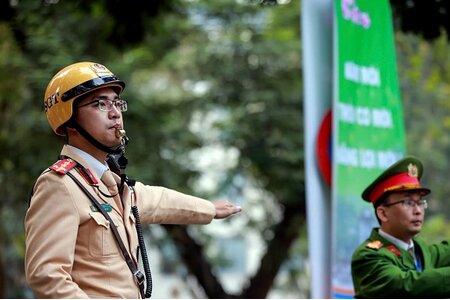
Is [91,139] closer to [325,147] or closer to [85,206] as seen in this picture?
[85,206]

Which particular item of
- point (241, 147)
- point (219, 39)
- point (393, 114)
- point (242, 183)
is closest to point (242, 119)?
point (241, 147)

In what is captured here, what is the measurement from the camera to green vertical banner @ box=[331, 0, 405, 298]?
23.3 ft

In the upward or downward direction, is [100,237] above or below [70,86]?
below

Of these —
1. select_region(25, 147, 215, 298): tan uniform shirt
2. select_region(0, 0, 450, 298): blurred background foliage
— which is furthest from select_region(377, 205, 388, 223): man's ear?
Result: select_region(0, 0, 450, 298): blurred background foliage

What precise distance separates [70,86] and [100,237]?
564 mm

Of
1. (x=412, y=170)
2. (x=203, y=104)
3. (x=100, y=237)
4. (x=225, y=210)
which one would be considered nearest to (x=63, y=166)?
(x=100, y=237)

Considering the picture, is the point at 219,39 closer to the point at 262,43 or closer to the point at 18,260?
the point at 262,43

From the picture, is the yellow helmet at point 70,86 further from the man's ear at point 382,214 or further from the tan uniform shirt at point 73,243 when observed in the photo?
the man's ear at point 382,214

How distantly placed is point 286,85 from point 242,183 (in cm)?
550

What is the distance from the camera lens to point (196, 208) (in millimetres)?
3998

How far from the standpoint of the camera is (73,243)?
3.27m

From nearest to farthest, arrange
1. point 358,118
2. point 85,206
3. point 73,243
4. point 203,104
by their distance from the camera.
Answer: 1. point 73,243
2. point 85,206
3. point 358,118
4. point 203,104

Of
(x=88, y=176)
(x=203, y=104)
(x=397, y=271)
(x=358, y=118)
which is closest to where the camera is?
(x=88, y=176)

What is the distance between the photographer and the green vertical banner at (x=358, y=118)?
23.3 feet
